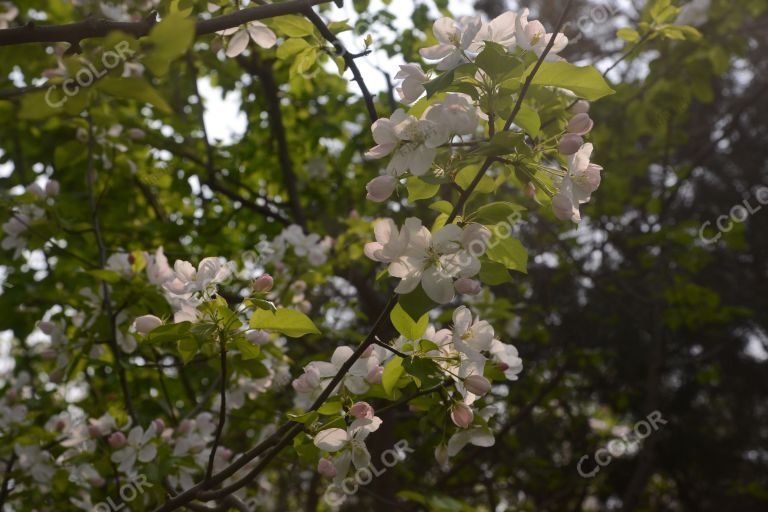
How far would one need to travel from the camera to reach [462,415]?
51.3 inches

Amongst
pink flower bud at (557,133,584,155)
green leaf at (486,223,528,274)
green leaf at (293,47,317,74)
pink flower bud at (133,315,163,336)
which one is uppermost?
pink flower bud at (557,133,584,155)

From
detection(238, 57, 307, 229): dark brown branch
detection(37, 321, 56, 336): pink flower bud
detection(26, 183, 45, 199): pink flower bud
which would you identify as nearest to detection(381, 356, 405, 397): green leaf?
detection(37, 321, 56, 336): pink flower bud

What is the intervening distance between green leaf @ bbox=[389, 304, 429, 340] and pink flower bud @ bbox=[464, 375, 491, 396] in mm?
123

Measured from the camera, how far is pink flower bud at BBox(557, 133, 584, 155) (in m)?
1.16

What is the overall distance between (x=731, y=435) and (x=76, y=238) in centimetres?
733

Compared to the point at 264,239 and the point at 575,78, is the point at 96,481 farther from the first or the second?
the point at 575,78

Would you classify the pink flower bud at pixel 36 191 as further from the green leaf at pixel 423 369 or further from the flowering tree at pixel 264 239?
the green leaf at pixel 423 369

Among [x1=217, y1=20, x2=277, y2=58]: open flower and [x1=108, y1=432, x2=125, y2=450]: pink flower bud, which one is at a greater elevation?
[x1=217, y1=20, x2=277, y2=58]: open flower

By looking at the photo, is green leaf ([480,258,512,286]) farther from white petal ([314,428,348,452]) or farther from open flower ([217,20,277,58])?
open flower ([217,20,277,58])

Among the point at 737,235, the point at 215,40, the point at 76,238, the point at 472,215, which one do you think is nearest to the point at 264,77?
the point at 76,238

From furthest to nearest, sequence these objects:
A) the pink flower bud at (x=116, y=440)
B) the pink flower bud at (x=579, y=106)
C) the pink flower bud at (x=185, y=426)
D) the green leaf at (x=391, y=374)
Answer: the pink flower bud at (x=185, y=426), the pink flower bud at (x=116, y=440), the pink flower bud at (x=579, y=106), the green leaf at (x=391, y=374)

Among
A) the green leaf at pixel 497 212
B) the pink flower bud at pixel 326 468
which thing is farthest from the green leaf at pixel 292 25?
the pink flower bud at pixel 326 468

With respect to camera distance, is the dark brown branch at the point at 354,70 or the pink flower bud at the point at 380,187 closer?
the pink flower bud at the point at 380,187

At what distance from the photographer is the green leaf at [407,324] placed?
1.26 meters
